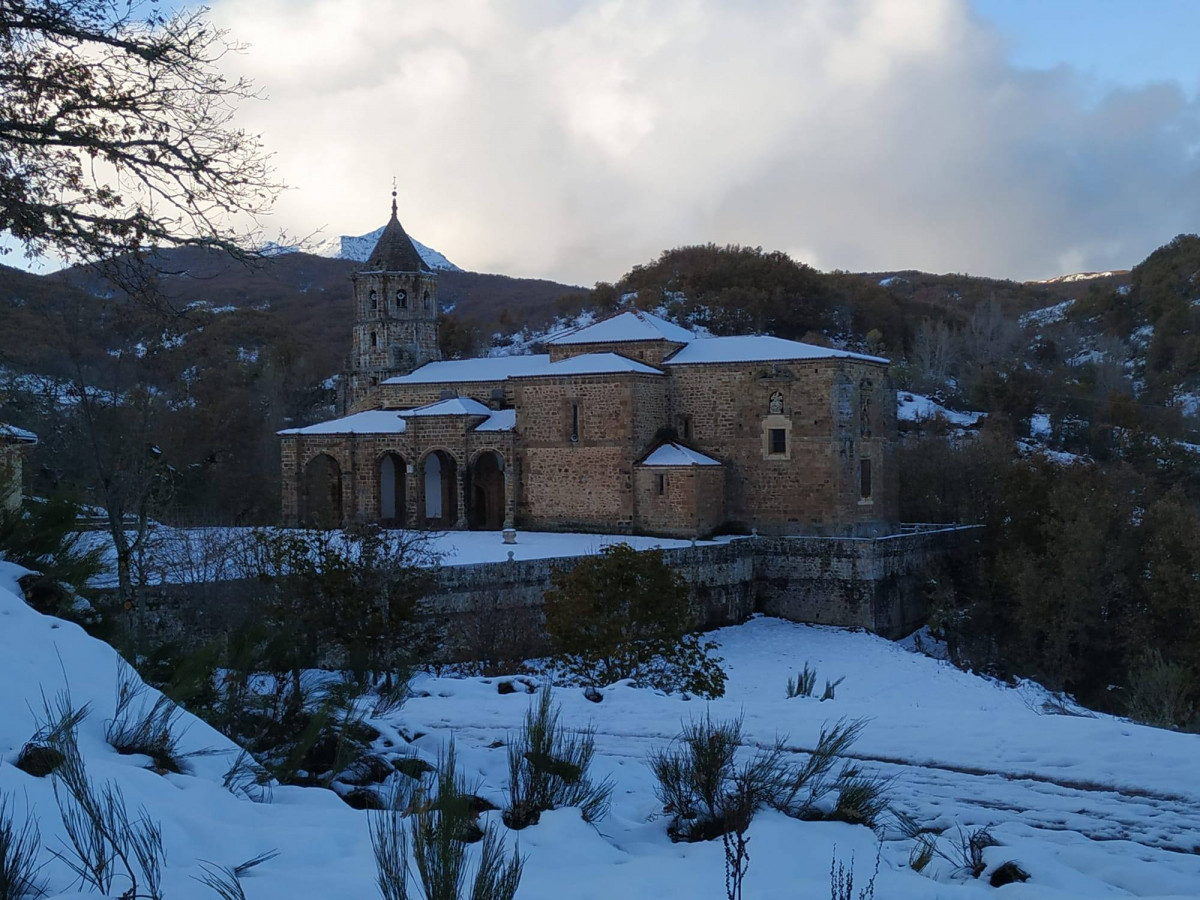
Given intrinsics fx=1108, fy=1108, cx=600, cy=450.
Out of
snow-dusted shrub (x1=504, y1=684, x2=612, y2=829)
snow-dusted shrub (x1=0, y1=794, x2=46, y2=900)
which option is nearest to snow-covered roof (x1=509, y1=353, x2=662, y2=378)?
snow-dusted shrub (x1=504, y1=684, x2=612, y2=829)

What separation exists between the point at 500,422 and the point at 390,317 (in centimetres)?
767

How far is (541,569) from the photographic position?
21.9m

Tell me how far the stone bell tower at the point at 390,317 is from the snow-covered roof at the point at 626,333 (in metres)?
6.92

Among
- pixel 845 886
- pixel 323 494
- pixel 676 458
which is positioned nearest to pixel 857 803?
pixel 845 886

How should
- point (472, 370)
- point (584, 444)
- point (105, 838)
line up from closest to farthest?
point (105, 838) → point (584, 444) → point (472, 370)

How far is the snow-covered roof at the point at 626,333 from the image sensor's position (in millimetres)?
29281

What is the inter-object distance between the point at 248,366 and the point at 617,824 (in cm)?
5259

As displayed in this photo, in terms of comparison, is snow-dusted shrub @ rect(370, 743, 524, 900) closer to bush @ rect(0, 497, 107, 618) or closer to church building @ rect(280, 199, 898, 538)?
bush @ rect(0, 497, 107, 618)

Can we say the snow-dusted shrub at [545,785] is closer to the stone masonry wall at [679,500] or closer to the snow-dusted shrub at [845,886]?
the snow-dusted shrub at [845,886]

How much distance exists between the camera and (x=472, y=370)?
109 ft

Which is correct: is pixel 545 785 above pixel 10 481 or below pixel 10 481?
below

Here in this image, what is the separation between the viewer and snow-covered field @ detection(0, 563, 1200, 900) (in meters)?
4.57

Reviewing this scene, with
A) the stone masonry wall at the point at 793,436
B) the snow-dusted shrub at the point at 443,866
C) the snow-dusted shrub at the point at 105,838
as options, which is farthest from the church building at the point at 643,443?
the snow-dusted shrub at the point at 443,866

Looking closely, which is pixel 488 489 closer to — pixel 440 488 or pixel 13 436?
pixel 440 488
